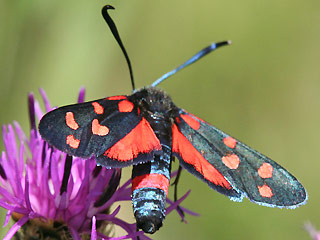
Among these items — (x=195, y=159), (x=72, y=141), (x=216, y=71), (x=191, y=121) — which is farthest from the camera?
(x=216, y=71)

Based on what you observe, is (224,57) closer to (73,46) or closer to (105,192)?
(73,46)

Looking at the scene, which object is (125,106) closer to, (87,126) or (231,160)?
(87,126)

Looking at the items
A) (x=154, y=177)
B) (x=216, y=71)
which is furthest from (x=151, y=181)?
(x=216, y=71)

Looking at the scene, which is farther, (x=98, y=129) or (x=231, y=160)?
(x=231, y=160)

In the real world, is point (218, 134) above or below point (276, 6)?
above

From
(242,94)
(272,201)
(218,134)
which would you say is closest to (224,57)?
(242,94)
